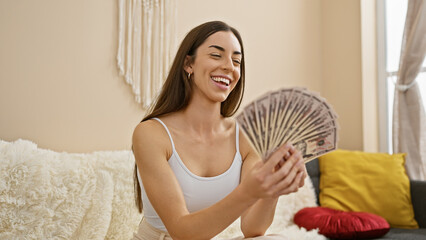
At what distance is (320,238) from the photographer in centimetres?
221

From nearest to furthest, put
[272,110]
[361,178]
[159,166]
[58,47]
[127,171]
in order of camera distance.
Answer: [272,110]
[159,166]
[127,171]
[58,47]
[361,178]

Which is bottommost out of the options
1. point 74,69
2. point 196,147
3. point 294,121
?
point 196,147

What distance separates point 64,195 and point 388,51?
2.77m

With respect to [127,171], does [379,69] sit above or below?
above

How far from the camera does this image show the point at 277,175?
101 cm

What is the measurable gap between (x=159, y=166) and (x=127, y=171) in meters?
0.84

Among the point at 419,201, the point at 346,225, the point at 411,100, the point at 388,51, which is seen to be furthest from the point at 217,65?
the point at 388,51

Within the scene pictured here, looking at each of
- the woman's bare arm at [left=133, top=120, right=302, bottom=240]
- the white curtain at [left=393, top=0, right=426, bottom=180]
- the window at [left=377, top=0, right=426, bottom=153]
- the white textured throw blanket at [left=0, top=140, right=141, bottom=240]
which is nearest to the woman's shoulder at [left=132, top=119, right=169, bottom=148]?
the woman's bare arm at [left=133, top=120, right=302, bottom=240]

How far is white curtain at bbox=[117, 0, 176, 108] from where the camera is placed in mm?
2509

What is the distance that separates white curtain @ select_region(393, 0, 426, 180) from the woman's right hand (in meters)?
2.27

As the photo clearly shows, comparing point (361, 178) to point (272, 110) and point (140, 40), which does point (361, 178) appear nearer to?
point (140, 40)

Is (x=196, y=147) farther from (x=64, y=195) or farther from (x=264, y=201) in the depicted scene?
(x=64, y=195)

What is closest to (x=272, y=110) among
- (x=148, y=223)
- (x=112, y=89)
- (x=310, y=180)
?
(x=148, y=223)

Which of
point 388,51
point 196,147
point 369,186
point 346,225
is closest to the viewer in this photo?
point 196,147
